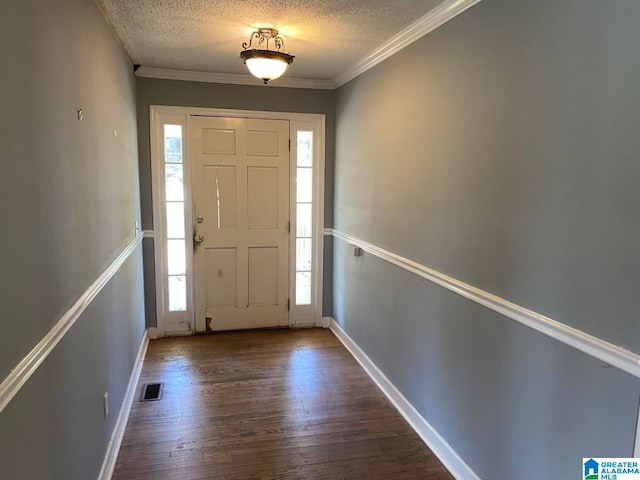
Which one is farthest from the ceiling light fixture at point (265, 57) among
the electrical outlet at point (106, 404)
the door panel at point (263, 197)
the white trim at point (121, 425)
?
the white trim at point (121, 425)

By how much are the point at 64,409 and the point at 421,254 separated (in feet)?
6.01

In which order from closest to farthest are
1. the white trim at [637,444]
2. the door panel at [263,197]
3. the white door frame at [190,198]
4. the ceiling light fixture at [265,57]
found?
the white trim at [637,444], the ceiling light fixture at [265,57], the white door frame at [190,198], the door panel at [263,197]

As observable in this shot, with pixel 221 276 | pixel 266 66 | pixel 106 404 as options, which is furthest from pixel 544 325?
pixel 221 276

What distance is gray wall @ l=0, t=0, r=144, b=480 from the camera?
112 cm

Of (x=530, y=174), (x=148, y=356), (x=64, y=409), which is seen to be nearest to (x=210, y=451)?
(x=64, y=409)

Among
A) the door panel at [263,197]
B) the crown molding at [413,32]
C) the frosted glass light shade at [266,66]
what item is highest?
the crown molding at [413,32]

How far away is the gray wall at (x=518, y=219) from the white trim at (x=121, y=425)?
166 cm

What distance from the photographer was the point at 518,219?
5.68 feet

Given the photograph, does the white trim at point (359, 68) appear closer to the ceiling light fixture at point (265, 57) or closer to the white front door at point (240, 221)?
the white front door at point (240, 221)

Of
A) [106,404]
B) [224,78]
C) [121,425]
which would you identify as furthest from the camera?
[224,78]

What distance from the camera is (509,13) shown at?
1766 millimetres

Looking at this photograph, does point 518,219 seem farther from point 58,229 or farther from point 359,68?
point 359,68

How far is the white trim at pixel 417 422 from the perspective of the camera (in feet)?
7.14

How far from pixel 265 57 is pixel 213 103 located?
134cm
